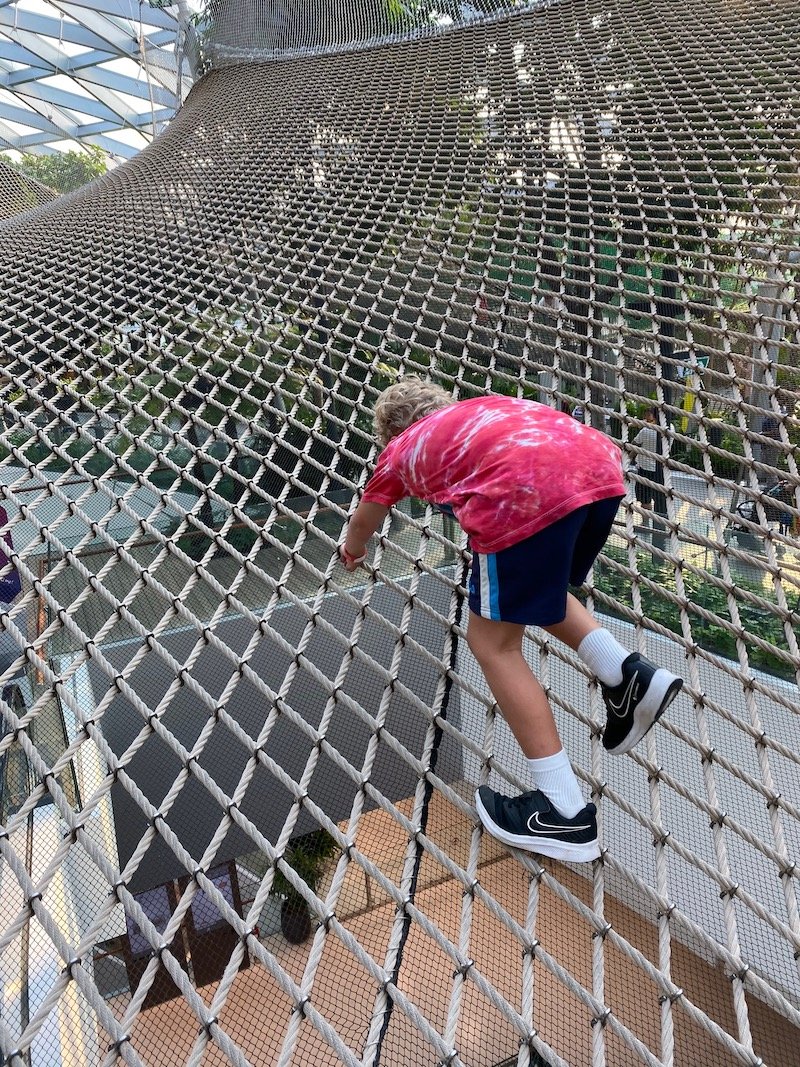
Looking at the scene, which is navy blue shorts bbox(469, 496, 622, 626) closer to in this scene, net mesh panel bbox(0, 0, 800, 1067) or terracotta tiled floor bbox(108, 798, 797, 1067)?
net mesh panel bbox(0, 0, 800, 1067)

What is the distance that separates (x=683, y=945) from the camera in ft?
8.70

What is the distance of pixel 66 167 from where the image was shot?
14180 millimetres

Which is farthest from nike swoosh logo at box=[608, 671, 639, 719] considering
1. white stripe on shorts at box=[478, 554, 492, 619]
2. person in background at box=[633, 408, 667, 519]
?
person in background at box=[633, 408, 667, 519]

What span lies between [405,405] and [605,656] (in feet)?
1.48

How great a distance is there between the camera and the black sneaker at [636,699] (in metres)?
0.92

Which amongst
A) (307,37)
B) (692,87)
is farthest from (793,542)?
(307,37)

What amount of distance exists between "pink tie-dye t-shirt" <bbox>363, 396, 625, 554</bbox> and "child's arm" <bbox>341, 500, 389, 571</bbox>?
4.3 inches

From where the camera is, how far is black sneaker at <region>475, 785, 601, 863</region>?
2.96 feet

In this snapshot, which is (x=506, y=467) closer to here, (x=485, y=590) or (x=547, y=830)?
(x=485, y=590)

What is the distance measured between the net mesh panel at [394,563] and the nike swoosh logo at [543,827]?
58mm

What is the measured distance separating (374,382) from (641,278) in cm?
84

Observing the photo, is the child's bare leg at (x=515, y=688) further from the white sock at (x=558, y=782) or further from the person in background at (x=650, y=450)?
the person in background at (x=650, y=450)

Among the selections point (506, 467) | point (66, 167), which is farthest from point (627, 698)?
point (66, 167)

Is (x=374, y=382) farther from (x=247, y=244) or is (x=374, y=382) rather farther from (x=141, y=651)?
(x=141, y=651)
